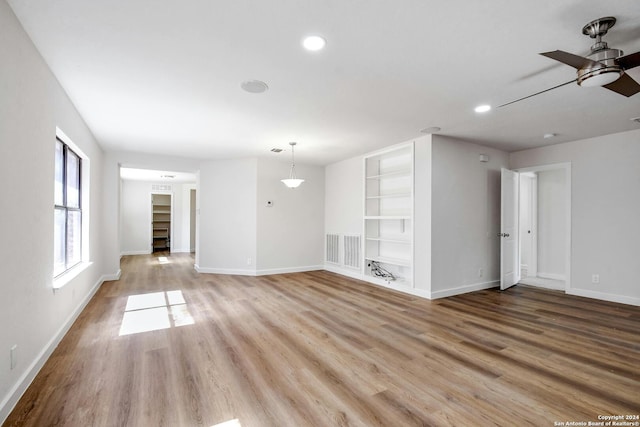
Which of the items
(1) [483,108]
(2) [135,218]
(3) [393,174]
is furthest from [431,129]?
(2) [135,218]

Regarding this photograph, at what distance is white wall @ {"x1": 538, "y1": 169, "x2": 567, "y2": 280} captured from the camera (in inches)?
237

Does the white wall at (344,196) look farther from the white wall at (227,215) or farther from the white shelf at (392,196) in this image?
the white wall at (227,215)

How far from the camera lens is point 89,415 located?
1.85m

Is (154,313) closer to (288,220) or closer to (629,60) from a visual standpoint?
(288,220)

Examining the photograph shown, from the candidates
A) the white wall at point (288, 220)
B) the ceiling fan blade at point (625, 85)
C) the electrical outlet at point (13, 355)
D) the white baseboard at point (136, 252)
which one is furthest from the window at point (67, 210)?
the white baseboard at point (136, 252)

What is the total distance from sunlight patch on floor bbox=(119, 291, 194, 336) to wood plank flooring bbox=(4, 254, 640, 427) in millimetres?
32

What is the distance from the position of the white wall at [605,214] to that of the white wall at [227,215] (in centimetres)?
583

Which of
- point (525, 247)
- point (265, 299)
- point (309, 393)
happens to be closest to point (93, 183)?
point (265, 299)

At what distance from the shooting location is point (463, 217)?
4.98 meters

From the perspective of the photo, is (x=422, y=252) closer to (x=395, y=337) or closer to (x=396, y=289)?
(x=396, y=289)

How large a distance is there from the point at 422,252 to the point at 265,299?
2.57m

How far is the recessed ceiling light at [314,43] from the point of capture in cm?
210

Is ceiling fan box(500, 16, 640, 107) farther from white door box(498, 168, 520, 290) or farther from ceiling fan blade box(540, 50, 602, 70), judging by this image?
white door box(498, 168, 520, 290)

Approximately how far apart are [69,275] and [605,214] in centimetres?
745
